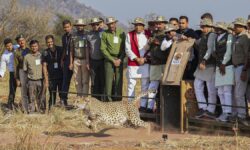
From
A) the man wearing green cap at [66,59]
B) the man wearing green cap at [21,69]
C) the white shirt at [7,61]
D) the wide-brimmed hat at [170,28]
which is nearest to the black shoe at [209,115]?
the wide-brimmed hat at [170,28]

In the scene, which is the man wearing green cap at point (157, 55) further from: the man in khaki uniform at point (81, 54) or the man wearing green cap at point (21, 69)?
the man wearing green cap at point (21, 69)

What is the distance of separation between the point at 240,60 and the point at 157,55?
2042mm

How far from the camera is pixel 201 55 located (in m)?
11.3

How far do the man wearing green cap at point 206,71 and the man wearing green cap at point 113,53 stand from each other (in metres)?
2.23

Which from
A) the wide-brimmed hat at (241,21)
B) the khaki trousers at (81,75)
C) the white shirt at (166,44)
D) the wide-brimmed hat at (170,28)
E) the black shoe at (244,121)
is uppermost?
the wide-brimmed hat at (241,21)

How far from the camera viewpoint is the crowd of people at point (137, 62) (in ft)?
35.7

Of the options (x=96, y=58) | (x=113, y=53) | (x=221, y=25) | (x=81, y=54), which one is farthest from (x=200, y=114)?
(x=81, y=54)

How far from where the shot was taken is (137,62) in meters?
12.6

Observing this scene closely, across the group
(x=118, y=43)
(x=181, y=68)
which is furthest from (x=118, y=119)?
(x=118, y=43)

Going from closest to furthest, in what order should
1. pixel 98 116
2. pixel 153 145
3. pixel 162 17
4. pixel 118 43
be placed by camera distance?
pixel 153 145 → pixel 98 116 → pixel 162 17 → pixel 118 43

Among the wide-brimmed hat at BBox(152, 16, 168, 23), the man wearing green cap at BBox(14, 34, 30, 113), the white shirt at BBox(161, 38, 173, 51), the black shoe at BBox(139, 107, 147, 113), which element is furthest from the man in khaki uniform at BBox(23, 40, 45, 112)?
the white shirt at BBox(161, 38, 173, 51)

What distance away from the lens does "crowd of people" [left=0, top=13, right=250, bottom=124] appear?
35.7ft

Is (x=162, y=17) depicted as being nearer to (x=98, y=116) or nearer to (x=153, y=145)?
(x=98, y=116)

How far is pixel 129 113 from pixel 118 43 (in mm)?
2307
